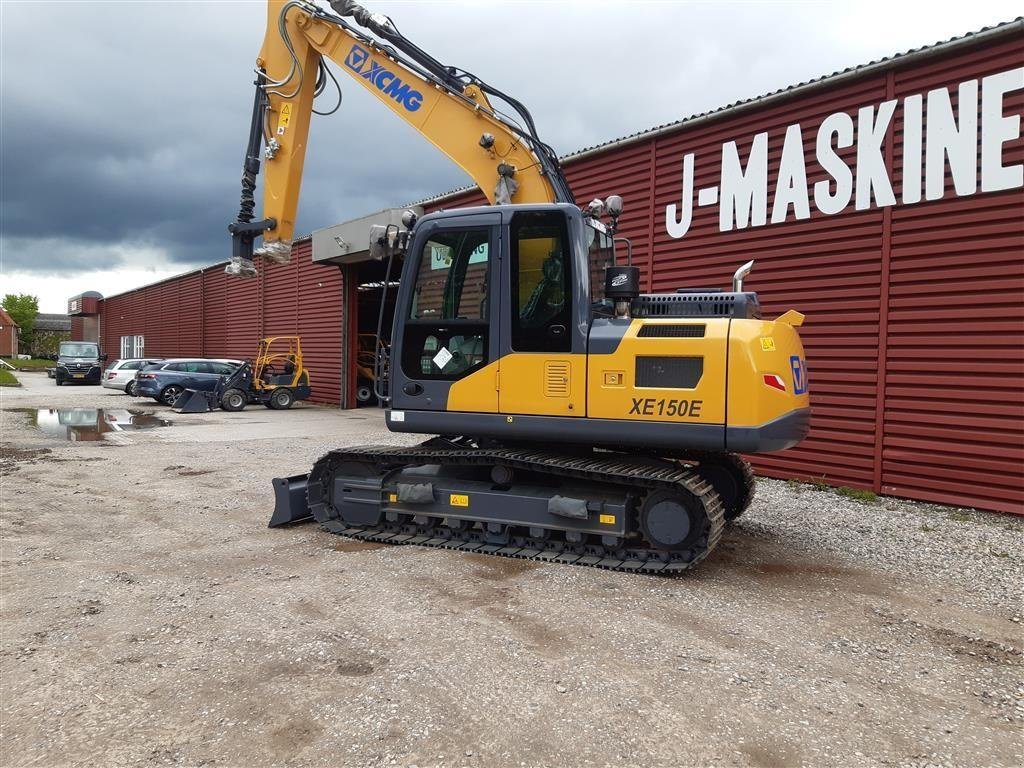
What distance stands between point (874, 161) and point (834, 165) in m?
0.46

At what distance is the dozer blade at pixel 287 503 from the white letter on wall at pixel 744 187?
21.3 feet

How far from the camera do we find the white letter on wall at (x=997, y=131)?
6637 mm

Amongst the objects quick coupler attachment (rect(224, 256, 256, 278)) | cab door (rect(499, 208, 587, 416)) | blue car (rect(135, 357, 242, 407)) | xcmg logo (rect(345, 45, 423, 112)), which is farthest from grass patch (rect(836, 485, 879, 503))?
blue car (rect(135, 357, 242, 407))

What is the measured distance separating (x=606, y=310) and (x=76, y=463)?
26.9 ft

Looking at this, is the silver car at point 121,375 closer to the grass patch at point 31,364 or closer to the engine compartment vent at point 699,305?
the engine compartment vent at point 699,305

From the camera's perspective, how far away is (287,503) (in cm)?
599

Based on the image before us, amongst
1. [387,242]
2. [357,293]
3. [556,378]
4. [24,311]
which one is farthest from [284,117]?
[24,311]

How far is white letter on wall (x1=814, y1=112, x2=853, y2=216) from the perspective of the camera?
7.80 m

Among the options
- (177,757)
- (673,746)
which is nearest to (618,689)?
(673,746)

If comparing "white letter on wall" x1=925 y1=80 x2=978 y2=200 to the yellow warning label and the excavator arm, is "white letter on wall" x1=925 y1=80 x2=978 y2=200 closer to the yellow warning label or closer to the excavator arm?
the excavator arm

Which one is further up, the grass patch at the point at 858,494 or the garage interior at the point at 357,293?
the garage interior at the point at 357,293

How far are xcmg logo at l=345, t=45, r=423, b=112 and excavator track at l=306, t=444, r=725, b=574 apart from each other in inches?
139

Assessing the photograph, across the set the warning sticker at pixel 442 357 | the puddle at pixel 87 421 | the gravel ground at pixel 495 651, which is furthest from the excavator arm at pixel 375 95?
Answer: the puddle at pixel 87 421

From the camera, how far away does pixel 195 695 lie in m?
3.05
